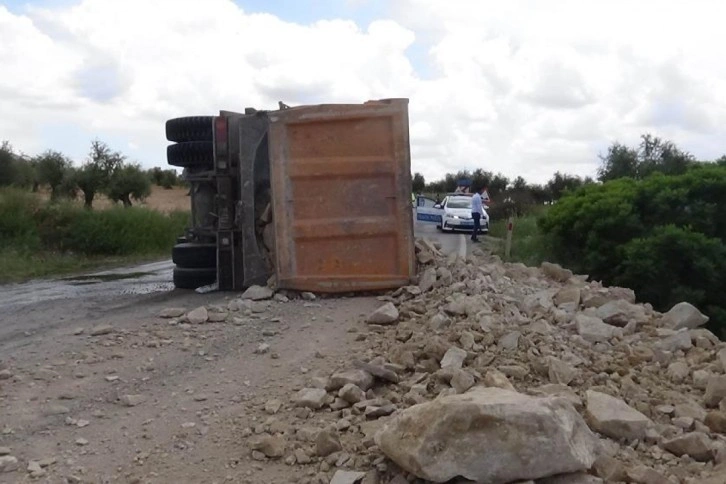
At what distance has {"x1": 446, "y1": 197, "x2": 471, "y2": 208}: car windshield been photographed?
3183cm

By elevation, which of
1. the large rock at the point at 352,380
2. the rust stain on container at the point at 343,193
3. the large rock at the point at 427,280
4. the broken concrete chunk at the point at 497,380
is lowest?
the large rock at the point at 352,380

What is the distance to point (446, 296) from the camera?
6.91 meters

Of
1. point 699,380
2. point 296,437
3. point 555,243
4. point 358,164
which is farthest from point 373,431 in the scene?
point 555,243

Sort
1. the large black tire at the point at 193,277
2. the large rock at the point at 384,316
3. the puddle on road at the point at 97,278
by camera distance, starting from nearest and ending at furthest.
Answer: the large rock at the point at 384,316 < the large black tire at the point at 193,277 < the puddle on road at the point at 97,278

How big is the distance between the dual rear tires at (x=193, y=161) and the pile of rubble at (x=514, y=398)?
2.80 metres

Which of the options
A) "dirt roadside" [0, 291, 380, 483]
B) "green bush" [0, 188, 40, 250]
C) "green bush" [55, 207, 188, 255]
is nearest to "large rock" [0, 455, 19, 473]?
"dirt roadside" [0, 291, 380, 483]

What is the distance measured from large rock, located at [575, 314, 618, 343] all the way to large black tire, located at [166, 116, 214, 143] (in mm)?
4676

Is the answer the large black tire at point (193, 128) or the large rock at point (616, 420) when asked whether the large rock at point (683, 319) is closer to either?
the large rock at point (616, 420)

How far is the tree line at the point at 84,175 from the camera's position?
125ft

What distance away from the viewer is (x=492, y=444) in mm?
3658

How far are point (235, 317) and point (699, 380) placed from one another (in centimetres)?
354

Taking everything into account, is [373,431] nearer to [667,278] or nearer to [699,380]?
[699,380]

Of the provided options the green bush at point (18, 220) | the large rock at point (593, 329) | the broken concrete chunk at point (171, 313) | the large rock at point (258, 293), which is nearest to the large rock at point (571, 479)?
the large rock at point (593, 329)

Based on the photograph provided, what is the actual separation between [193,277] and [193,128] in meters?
1.56
